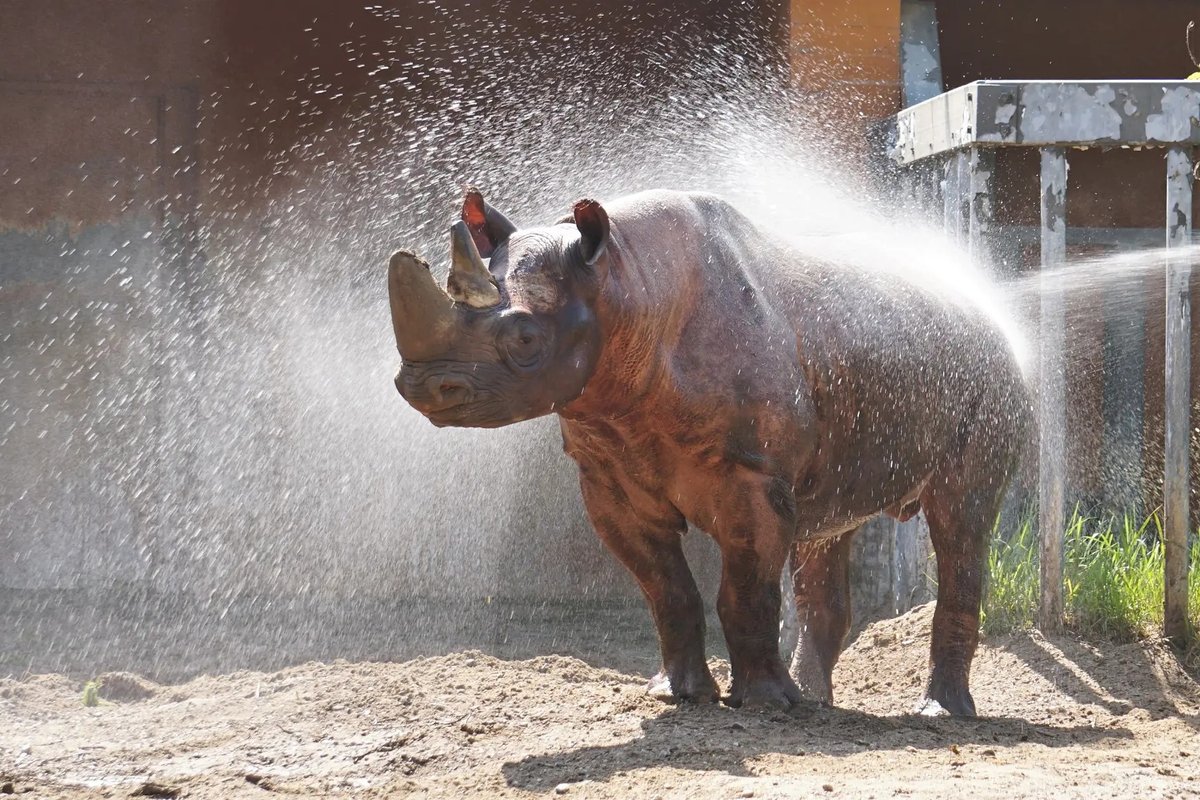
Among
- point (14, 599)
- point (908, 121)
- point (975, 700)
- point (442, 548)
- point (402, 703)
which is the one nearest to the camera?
point (402, 703)

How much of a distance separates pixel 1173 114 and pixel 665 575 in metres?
3.32

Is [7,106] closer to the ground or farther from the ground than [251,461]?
farther from the ground

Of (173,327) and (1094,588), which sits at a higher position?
(173,327)

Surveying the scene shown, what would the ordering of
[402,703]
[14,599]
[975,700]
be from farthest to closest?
[14,599] < [975,700] < [402,703]

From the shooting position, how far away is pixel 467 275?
4262 millimetres

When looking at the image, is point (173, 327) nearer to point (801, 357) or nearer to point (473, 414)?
point (801, 357)

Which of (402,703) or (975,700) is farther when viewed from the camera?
(975,700)

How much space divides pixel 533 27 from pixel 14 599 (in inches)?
166

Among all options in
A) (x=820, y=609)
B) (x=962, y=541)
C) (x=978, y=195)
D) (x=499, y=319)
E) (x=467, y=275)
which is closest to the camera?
(x=467, y=275)

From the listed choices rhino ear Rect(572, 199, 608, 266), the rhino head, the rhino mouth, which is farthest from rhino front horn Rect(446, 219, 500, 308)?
rhino ear Rect(572, 199, 608, 266)

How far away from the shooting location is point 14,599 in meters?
8.39

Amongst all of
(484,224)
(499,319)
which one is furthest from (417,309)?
(484,224)

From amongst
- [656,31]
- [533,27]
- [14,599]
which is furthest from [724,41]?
[14,599]

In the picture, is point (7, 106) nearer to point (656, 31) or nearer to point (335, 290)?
point (335, 290)
